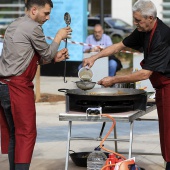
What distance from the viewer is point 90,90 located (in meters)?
7.38

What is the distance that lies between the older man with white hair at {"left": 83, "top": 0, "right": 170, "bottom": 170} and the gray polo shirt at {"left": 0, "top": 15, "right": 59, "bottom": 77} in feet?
2.37

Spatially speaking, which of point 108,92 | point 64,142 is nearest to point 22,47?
point 108,92

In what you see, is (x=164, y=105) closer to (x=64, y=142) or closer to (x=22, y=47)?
(x=22, y=47)

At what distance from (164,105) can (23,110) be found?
133cm

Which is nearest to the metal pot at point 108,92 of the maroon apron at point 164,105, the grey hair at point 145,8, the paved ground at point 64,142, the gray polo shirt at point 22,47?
the maroon apron at point 164,105

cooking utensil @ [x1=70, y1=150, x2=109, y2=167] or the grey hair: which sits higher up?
the grey hair

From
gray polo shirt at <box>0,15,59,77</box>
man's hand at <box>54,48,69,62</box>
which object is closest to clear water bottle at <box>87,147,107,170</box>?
man's hand at <box>54,48,69,62</box>

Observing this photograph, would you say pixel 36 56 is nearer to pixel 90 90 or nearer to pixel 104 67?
pixel 90 90

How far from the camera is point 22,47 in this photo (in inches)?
256

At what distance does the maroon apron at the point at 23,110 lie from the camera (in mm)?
6539

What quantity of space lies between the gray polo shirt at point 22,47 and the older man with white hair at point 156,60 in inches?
28.4

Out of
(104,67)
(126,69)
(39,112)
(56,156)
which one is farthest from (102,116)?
(126,69)

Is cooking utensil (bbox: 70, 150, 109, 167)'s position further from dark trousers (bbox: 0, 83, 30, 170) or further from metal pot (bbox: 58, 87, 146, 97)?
dark trousers (bbox: 0, 83, 30, 170)

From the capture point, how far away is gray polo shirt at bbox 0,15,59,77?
21.3 ft
